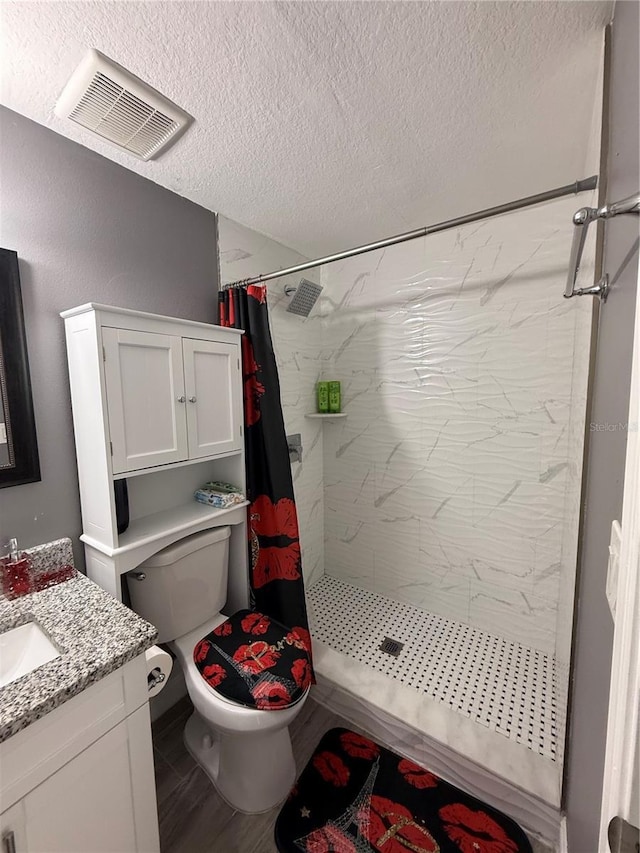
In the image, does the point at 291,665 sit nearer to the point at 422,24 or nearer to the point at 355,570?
the point at 355,570

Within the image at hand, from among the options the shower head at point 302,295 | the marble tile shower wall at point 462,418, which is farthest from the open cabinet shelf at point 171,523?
the shower head at point 302,295

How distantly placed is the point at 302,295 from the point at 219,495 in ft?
3.93

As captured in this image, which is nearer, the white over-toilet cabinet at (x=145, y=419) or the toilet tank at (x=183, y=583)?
the white over-toilet cabinet at (x=145, y=419)

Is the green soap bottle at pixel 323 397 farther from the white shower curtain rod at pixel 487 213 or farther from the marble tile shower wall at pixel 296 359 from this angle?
the white shower curtain rod at pixel 487 213

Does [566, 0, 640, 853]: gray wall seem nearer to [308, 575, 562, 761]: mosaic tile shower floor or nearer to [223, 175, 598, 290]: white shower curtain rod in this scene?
[223, 175, 598, 290]: white shower curtain rod

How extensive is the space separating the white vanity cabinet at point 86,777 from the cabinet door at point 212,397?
0.77m

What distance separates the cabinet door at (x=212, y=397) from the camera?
1356 millimetres

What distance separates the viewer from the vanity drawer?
0.67 meters

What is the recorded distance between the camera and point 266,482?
1657 millimetres

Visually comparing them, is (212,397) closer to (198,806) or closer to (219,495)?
(219,495)

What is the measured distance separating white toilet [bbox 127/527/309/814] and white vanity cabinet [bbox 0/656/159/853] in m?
0.29

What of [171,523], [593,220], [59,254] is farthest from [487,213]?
[171,523]

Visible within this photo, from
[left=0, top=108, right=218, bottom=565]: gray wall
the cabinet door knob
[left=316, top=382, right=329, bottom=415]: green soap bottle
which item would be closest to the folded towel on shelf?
[left=0, top=108, right=218, bottom=565]: gray wall

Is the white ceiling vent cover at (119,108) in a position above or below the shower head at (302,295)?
above
